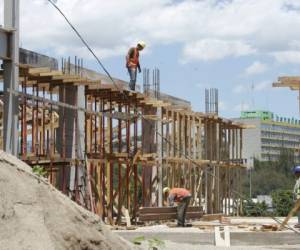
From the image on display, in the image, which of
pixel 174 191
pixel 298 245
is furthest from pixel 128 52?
pixel 298 245

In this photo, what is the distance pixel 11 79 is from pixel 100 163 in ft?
20.9

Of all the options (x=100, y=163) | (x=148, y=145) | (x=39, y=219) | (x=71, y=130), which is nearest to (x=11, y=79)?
(x=71, y=130)

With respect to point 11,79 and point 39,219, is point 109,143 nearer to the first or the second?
point 11,79

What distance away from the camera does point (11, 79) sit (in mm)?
15406

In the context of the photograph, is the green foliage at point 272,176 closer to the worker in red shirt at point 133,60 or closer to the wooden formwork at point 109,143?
the wooden formwork at point 109,143

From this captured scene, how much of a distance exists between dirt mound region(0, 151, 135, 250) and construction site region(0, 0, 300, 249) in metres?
0.01

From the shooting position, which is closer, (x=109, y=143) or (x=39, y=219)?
(x=39, y=219)

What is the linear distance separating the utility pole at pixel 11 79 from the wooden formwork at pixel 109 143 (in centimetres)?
41

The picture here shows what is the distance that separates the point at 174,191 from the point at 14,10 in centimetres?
770

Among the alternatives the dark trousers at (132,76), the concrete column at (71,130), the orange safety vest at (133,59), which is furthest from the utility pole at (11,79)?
the dark trousers at (132,76)

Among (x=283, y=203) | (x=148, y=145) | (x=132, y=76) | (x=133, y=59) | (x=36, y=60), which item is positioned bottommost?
(x=283, y=203)

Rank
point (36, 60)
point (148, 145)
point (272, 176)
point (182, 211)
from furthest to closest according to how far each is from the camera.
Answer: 1. point (272, 176)
2. point (148, 145)
3. point (182, 211)
4. point (36, 60)

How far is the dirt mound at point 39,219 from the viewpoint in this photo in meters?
6.55

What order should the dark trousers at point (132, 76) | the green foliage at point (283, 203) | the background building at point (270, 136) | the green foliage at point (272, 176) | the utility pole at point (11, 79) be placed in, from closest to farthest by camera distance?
1. the utility pole at point (11, 79)
2. the dark trousers at point (132, 76)
3. the green foliage at point (283, 203)
4. the green foliage at point (272, 176)
5. the background building at point (270, 136)
